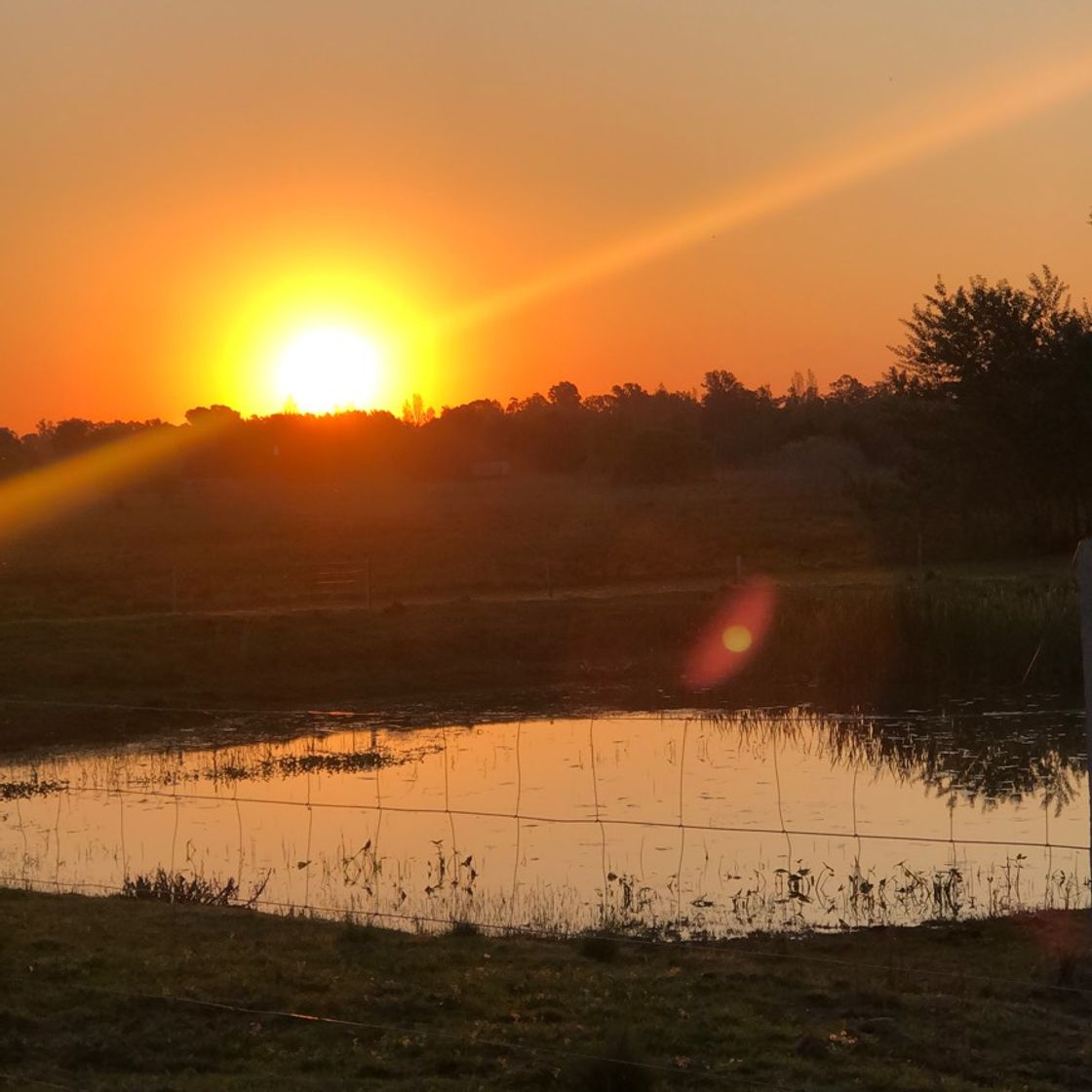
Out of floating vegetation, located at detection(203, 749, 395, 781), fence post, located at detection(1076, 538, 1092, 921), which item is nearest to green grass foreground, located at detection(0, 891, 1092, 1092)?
fence post, located at detection(1076, 538, 1092, 921)

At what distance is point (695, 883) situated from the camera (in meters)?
12.7

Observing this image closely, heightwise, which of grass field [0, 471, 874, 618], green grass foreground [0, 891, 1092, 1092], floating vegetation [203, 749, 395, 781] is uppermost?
grass field [0, 471, 874, 618]

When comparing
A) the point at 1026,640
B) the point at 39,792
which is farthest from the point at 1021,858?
the point at 1026,640

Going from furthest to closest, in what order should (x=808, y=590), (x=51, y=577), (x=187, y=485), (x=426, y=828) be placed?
1. (x=187, y=485)
2. (x=51, y=577)
3. (x=808, y=590)
4. (x=426, y=828)

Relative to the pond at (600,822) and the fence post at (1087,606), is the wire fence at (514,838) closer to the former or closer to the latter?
the pond at (600,822)

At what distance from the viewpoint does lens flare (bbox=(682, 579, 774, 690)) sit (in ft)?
94.4

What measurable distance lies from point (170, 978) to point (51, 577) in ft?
120

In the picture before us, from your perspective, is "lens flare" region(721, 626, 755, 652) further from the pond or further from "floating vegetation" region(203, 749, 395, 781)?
"floating vegetation" region(203, 749, 395, 781)

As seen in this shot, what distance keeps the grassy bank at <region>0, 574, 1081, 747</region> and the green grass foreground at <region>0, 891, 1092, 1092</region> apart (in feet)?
51.0

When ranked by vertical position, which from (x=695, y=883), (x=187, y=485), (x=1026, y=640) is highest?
A: (x=187, y=485)

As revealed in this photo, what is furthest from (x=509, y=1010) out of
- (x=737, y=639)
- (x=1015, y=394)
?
(x=1015, y=394)

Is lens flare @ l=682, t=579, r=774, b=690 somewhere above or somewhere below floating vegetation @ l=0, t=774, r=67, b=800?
above

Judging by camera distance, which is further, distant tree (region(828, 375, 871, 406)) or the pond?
distant tree (region(828, 375, 871, 406))

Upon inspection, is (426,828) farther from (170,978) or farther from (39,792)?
(170,978)
